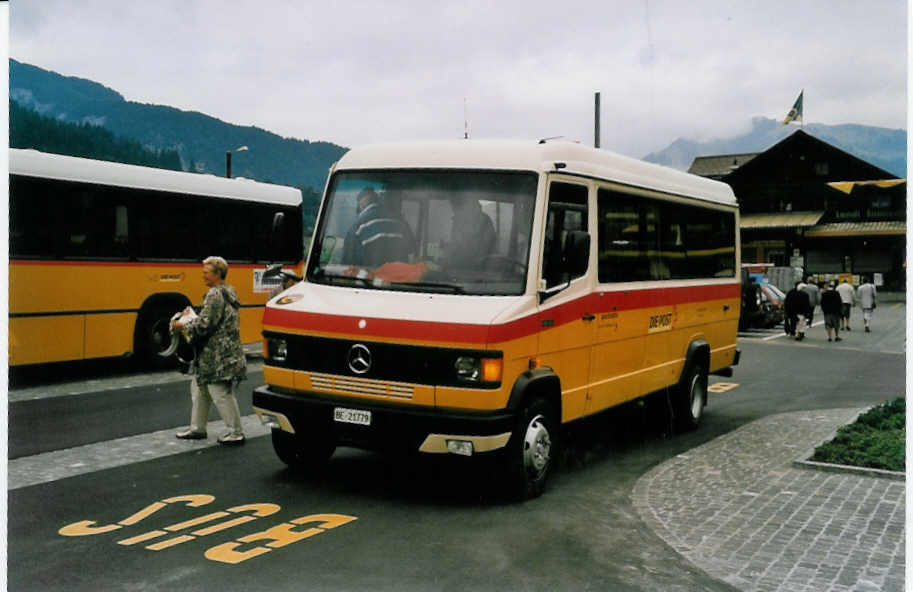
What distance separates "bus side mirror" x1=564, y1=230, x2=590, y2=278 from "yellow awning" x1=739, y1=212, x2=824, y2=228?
56.7m

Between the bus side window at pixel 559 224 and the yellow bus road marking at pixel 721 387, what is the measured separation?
7.76 meters

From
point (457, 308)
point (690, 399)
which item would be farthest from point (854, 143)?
point (457, 308)

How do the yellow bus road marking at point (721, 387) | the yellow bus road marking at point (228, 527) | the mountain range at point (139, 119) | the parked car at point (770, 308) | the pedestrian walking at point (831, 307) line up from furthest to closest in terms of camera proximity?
the parked car at point (770, 308), the pedestrian walking at point (831, 307), the yellow bus road marking at point (721, 387), the mountain range at point (139, 119), the yellow bus road marking at point (228, 527)

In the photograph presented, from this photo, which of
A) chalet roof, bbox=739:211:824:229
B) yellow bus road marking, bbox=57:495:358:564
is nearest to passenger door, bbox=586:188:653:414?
yellow bus road marking, bbox=57:495:358:564

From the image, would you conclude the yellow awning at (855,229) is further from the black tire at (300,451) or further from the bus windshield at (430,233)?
the black tire at (300,451)

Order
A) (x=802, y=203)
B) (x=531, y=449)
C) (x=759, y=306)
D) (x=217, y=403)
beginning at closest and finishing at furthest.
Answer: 1. (x=531, y=449)
2. (x=217, y=403)
3. (x=759, y=306)
4. (x=802, y=203)

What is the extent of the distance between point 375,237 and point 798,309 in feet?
74.8

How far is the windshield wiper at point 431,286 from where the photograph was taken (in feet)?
24.4

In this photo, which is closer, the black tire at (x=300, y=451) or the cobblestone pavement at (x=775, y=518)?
the cobblestone pavement at (x=775, y=518)

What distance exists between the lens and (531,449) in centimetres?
753

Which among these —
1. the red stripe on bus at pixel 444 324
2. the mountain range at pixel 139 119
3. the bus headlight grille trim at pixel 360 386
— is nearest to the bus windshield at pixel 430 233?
the red stripe on bus at pixel 444 324

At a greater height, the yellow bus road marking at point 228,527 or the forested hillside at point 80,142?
the forested hillside at point 80,142

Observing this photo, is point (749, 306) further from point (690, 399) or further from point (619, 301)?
point (619, 301)

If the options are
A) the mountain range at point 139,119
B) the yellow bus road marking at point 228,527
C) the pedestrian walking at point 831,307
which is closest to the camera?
the yellow bus road marking at point 228,527
